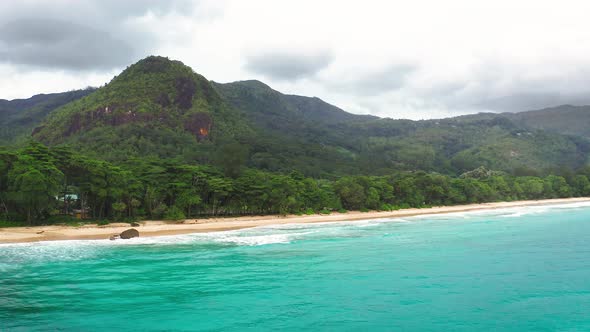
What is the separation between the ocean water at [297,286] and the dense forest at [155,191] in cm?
1081

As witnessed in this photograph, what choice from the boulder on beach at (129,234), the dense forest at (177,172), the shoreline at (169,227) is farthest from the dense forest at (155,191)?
the boulder on beach at (129,234)

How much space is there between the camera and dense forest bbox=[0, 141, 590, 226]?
148ft

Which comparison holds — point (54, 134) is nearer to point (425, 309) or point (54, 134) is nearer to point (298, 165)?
point (298, 165)

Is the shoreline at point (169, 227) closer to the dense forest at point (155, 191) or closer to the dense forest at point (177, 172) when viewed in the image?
the dense forest at point (155, 191)

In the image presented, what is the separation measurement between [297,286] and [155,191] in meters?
37.8

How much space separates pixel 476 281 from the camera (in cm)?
2336

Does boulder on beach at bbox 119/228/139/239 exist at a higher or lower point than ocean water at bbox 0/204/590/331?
higher

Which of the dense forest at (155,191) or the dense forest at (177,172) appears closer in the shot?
the dense forest at (155,191)

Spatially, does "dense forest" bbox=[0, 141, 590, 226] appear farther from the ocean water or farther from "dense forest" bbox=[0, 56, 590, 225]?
the ocean water

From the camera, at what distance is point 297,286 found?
22.5 meters

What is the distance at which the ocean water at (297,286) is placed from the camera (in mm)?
16875

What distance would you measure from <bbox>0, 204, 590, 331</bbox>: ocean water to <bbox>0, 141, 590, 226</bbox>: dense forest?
10.8 m

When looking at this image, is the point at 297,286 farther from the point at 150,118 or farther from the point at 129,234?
the point at 150,118

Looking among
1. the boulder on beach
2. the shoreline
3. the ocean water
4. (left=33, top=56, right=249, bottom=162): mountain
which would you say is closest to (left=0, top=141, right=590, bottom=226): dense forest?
the shoreline
